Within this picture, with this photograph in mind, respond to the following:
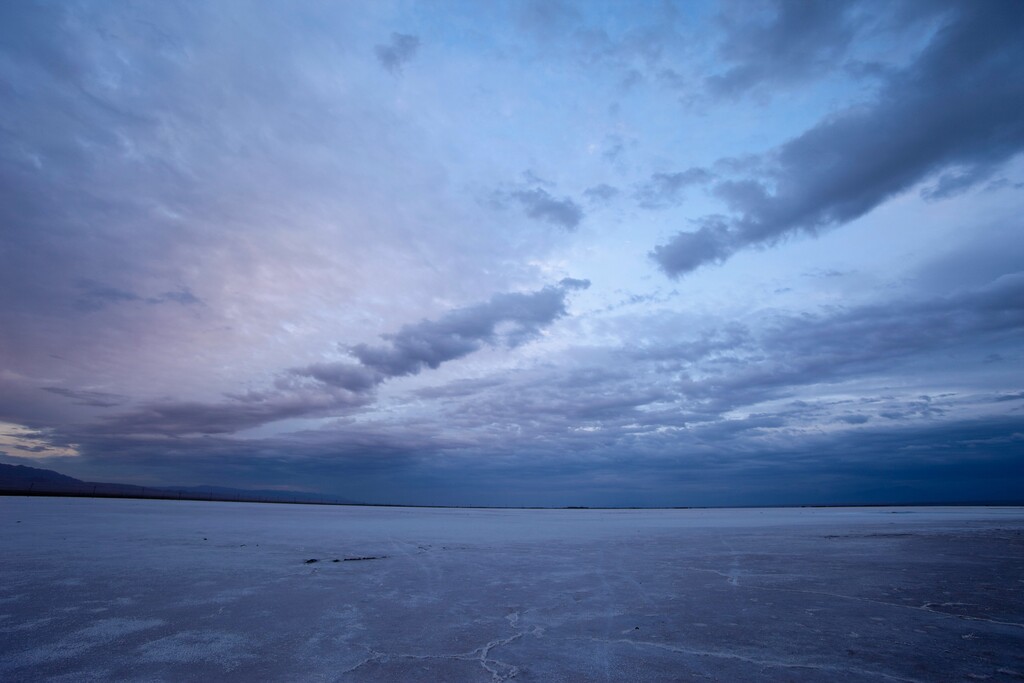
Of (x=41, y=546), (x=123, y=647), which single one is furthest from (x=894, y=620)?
(x=41, y=546)

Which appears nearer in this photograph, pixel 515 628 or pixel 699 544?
pixel 515 628

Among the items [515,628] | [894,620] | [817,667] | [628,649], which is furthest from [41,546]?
[894,620]

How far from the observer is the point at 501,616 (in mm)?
6453

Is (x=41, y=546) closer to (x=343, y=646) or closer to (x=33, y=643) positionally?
(x=33, y=643)

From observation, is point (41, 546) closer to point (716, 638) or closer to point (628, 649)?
point (628, 649)

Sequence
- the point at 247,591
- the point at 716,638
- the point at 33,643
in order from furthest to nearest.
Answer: the point at 247,591, the point at 716,638, the point at 33,643

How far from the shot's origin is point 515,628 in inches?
232

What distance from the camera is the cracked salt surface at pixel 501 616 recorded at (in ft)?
14.8

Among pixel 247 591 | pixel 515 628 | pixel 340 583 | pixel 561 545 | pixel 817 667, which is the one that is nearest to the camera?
pixel 817 667

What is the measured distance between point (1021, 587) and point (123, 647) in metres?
12.1

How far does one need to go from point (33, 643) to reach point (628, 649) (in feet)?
18.4

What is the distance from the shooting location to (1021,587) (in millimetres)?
8195

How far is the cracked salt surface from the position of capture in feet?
14.8

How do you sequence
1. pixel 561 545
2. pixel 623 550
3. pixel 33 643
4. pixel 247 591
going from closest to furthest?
pixel 33 643
pixel 247 591
pixel 623 550
pixel 561 545
